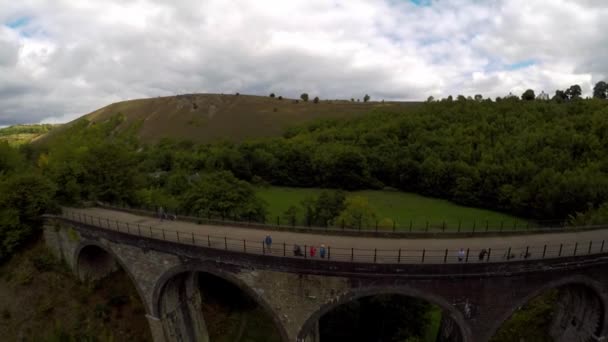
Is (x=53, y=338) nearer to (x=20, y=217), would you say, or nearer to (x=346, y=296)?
(x=20, y=217)

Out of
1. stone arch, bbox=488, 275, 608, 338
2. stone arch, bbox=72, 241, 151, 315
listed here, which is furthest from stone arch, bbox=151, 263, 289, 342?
stone arch, bbox=488, 275, 608, 338

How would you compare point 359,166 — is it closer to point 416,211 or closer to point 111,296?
point 416,211

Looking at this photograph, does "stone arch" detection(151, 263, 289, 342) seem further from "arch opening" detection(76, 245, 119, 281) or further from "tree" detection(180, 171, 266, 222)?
"arch opening" detection(76, 245, 119, 281)

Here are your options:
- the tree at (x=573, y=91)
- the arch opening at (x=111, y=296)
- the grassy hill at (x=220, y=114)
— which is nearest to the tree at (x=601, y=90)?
the tree at (x=573, y=91)

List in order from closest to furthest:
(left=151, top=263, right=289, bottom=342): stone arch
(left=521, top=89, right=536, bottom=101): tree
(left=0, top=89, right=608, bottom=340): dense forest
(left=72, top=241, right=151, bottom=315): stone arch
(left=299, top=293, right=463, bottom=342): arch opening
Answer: (left=151, top=263, right=289, bottom=342): stone arch
(left=299, top=293, right=463, bottom=342): arch opening
(left=72, top=241, right=151, bottom=315): stone arch
(left=0, top=89, right=608, bottom=340): dense forest
(left=521, top=89, right=536, bottom=101): tree

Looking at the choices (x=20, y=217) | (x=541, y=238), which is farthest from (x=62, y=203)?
(x=541, y=238)

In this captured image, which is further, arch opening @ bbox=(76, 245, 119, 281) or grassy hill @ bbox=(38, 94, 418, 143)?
grassy hill @ bbox=(38, 94, 418, 143)
